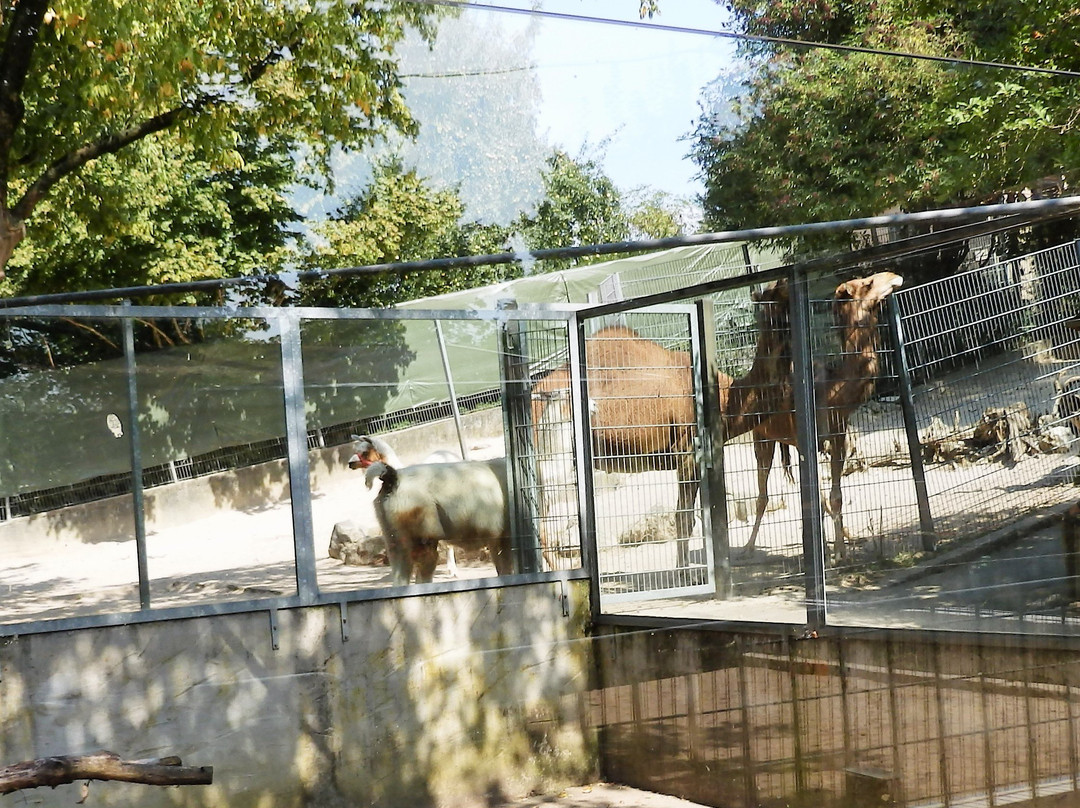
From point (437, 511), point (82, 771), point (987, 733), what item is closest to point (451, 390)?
point (437, 511)

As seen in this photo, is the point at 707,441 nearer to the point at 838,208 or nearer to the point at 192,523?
the point at 838,208

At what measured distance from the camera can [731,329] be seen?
2516mm

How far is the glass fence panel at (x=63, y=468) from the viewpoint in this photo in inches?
97.3

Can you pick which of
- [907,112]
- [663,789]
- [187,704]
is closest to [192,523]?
[187,704]

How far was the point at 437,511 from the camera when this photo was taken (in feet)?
9.91

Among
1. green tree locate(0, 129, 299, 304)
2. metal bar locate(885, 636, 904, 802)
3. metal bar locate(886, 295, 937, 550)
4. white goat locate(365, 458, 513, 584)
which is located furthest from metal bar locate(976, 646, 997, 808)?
green tree locate(0, 129, 299, 304)

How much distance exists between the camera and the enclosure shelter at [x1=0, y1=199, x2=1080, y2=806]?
2168 mm

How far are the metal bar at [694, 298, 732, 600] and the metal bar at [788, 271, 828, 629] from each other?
23 cm

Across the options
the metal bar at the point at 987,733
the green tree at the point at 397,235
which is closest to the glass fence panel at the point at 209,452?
the green tree at the point at 397,235

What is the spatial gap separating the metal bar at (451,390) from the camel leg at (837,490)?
0.99 meters

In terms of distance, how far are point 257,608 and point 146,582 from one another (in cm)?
31

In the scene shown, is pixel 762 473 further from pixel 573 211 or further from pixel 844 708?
pixel 573 211

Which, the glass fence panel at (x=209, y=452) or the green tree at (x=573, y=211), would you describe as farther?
the glass fence panel at (x=209, y=452)

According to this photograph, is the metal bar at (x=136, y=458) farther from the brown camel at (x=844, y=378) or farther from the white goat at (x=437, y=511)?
the brown camel at (x=844, y=378)
